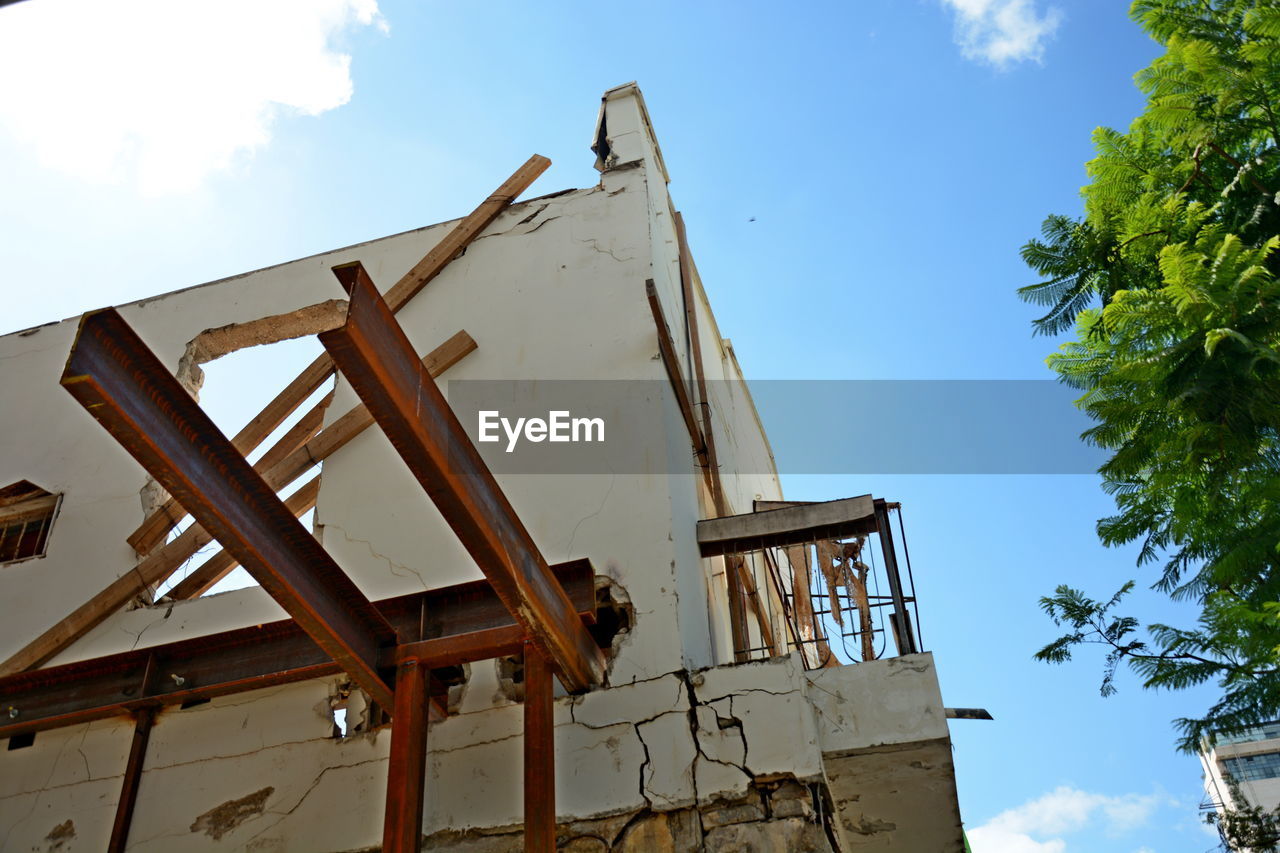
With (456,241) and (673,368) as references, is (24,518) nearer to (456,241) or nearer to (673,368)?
(456,241)

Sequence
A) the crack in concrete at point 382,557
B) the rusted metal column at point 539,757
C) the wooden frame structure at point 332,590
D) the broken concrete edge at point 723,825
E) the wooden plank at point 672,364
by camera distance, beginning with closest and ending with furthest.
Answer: the wooden frame structure at point 332,590 < the rusted metal column at point 539,757 < the broken concrete edge at point 723,825 < the crack in concrete at point 382,557 < the wooden plank at point 672,364

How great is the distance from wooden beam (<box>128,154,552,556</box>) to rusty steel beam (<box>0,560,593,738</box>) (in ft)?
5.23

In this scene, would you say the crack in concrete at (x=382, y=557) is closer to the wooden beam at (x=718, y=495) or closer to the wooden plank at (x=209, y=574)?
the wooden plank at (x=209, y=574)

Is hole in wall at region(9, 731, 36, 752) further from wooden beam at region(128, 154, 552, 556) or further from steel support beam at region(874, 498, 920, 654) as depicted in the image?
steel support beam at region(874, 498, 920, 654)

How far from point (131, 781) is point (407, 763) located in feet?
8.28

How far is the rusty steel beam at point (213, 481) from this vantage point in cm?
317

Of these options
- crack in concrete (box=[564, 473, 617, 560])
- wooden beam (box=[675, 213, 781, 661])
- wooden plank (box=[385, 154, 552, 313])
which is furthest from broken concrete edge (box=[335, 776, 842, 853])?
wooden plank (box=[385, 154, 552, 313])

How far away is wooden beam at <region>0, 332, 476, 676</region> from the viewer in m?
6.81

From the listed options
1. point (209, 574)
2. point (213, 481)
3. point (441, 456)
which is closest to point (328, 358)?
point (209, 574)

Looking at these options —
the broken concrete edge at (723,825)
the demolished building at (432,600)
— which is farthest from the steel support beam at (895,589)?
the broken concrete edge at (723,825)

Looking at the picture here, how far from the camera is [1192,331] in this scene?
6.97 m

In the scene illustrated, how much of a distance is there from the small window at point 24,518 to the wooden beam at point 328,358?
107 cm

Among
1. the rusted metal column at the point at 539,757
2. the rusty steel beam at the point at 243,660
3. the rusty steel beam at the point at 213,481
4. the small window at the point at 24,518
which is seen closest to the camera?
the rusty steel beam at the point at 213,481

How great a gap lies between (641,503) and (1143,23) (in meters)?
6.91
